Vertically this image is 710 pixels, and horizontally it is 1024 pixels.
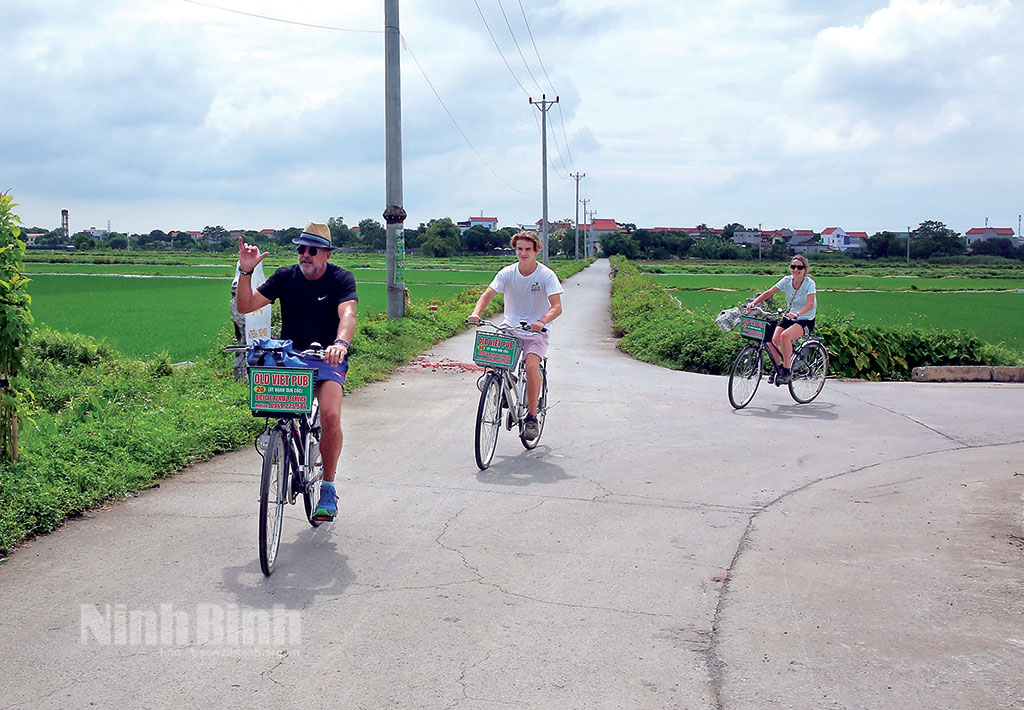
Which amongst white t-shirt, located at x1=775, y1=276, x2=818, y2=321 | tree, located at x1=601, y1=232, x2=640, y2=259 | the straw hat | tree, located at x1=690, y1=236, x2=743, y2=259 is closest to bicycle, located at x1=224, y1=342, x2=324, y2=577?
the straw hat

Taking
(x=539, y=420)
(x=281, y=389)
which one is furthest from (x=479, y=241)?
(x=281, y=389)

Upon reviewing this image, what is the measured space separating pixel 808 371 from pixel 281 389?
811cm

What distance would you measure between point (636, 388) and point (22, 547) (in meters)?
8.35

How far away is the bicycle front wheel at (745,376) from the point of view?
11.0 metres

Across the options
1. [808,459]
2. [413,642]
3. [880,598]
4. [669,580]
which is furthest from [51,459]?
[808,459]

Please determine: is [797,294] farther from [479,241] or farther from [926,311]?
[479,241]

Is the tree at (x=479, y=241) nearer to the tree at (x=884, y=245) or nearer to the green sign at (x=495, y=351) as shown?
the tree at (x=884, y=245)

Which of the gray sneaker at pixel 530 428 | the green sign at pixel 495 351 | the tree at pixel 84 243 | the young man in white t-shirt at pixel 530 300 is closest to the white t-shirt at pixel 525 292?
the young man in white t-shirt at pixel 530 300

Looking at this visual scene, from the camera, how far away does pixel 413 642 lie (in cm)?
420

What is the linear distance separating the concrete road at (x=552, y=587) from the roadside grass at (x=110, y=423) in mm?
235

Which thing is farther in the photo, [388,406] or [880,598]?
[388,406]

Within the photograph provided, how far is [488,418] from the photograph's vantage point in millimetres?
7762

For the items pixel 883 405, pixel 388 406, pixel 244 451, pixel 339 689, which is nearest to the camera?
pixel 339 689

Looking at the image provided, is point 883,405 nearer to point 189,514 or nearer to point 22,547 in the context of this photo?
point 189,514
